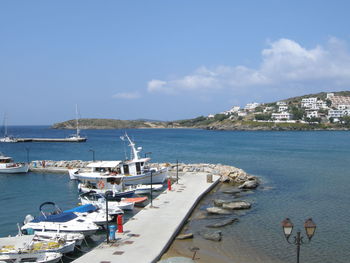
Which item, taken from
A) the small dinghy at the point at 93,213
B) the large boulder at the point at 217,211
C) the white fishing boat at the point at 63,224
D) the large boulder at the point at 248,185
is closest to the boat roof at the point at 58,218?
the white fishing boat at the point at 63,224

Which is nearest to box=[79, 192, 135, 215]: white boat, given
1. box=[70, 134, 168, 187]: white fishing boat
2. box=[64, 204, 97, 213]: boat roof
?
box=[64, 204, 97, 213]: boat roof

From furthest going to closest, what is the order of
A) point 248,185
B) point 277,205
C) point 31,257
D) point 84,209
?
point 248,185 < point 277,205 < point 84,209 < point 31,257

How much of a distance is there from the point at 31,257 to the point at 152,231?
622 cm

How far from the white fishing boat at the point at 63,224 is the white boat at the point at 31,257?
3072 mm

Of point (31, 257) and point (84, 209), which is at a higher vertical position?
point (84, 209)

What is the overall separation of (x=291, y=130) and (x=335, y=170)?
14594 centimetres

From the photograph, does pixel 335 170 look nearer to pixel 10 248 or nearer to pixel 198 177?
pixel 198 177

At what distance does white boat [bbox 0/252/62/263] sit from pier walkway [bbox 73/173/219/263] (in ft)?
4.97

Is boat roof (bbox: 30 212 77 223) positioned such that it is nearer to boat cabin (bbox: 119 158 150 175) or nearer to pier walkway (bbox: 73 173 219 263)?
pier walkway (bbox: 73 173 219 263)

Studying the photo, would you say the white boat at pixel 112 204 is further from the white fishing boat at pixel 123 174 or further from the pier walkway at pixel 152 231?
the white fishing boat at pixel 123 174

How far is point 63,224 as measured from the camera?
814 inches

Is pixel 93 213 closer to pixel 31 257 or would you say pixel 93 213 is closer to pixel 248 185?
pixel 31 257

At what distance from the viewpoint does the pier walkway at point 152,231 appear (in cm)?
1619

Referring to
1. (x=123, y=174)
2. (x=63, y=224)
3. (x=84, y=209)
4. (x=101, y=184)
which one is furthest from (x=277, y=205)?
(x=63, y=224)
